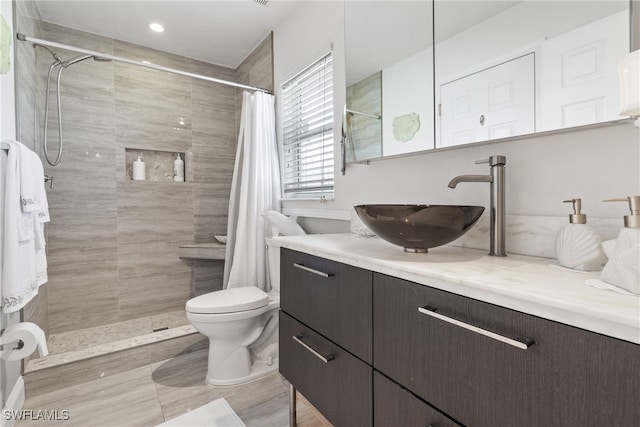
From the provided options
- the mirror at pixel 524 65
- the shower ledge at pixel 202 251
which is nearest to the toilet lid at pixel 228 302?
the shower ledge at pixel 202 251

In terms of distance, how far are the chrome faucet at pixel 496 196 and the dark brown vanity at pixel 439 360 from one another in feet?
1.32

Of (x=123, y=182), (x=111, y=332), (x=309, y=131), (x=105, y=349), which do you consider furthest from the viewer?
(x=123, y=182)

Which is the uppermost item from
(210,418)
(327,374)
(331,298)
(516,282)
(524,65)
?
(524,65)

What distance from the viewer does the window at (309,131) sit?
2094 mm

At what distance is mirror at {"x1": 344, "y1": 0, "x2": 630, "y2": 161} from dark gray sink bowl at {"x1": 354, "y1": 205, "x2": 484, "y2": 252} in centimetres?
37

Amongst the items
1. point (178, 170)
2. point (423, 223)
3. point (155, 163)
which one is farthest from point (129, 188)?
point (423, 223)

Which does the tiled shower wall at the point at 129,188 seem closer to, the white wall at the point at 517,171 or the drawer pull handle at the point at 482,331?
the white wall at the point at 517,171

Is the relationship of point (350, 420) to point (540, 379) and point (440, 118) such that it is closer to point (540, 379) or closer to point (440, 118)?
point (540, 379)

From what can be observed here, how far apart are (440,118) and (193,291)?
284 cm

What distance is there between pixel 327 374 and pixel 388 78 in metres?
1.37

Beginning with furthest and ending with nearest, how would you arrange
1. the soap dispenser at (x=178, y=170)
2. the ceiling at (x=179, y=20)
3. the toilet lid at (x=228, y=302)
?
the soap dispenser at (x=178, y=170)
the ceiling at (x=179, y=20)
the toilet lid at (x=228, y=302)

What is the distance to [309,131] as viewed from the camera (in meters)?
2.29

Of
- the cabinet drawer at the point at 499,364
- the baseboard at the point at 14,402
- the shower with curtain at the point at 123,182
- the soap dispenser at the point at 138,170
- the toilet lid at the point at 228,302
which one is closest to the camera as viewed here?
the cabinet drawer at the point at 499,364

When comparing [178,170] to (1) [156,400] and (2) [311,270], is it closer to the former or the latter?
(1) [156,400]
